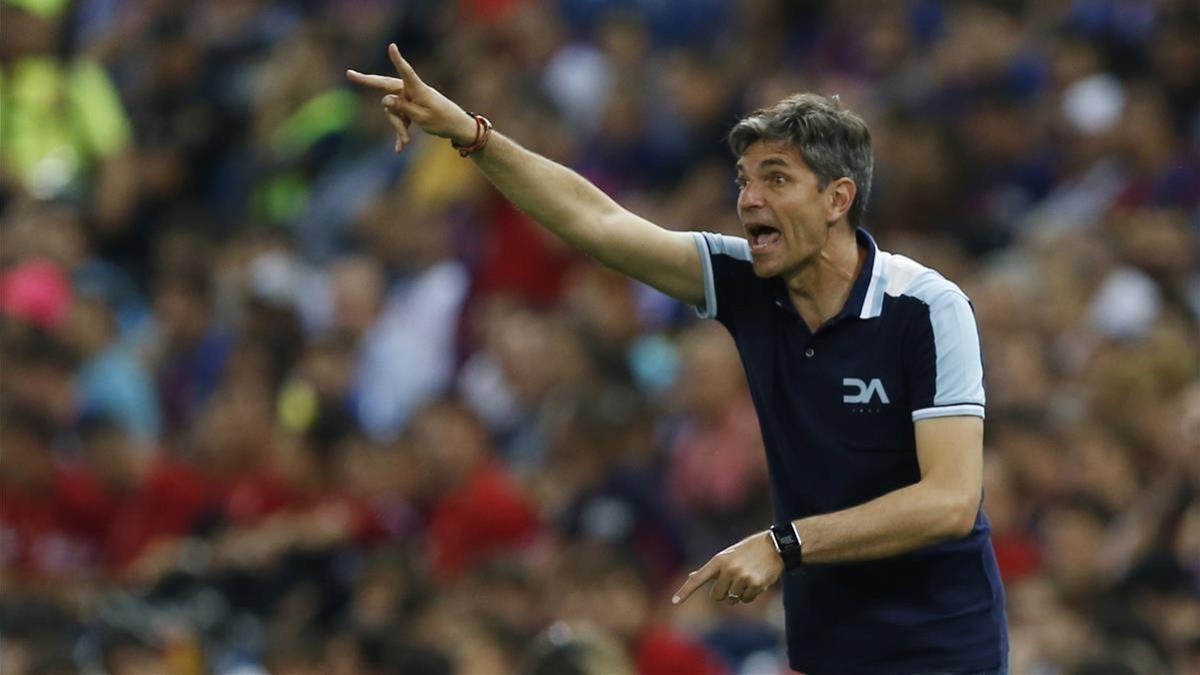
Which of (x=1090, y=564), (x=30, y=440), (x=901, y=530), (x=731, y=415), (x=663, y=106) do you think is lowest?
(x=901, y=530)

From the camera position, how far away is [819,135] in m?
5.40

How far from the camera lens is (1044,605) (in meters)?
8.11

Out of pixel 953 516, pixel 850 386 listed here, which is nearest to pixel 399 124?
pixel 850 386

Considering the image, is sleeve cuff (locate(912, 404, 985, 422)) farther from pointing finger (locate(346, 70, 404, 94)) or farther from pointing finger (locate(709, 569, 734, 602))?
pointing finger (locate(346, 70, 404, 94))

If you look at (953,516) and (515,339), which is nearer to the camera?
(953,516)

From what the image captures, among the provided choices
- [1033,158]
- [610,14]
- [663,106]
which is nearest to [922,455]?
[1033,158]

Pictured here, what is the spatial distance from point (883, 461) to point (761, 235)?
598 mm

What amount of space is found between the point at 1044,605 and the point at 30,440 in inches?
197

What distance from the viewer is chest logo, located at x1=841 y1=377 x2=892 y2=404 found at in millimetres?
5398

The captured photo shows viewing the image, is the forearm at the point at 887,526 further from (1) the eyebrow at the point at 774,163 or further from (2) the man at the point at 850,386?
(1) the eyebrow at the point at 774,163

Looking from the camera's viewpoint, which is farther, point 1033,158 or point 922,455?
point 1033,158

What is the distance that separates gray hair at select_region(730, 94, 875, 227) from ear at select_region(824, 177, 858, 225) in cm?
1

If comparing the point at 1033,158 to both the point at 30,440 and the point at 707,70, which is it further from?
the point at 30,440

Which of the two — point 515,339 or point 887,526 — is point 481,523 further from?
point 887,526
